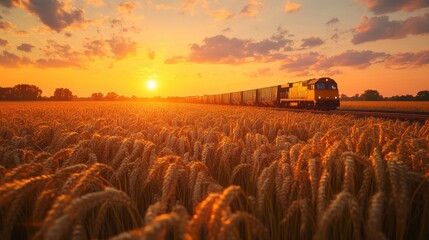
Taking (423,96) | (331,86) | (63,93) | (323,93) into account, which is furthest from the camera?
(63,93)

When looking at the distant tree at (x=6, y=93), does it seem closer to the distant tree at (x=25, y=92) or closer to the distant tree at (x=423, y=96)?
the distant tree at (x=25, y=92)

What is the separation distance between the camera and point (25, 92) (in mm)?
88000

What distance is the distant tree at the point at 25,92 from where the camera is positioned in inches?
3358

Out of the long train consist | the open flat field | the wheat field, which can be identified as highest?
the long train consist

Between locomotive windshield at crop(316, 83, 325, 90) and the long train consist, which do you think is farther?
locomotive windshield at crop(316, 83, 325, 90)

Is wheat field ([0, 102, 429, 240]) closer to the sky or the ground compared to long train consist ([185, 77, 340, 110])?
closer to the ground

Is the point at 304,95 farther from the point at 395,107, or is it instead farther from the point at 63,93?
the point at 63,93

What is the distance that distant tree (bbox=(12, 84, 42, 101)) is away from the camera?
85.3 metres

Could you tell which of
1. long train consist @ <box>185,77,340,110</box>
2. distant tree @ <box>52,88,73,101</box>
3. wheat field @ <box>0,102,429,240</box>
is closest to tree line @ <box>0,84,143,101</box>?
distant tree @ <box>52,88,73,101</box>

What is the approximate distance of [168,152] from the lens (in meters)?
2.95

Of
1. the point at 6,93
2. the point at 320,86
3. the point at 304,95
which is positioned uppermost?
the point at 6,93

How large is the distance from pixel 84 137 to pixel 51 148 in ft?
1.93

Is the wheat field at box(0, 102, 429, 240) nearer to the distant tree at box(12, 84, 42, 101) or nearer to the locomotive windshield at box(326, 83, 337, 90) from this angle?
the locomotive windshield at box(326, 83, 337, 90)

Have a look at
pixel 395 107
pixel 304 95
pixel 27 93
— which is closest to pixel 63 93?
pixel 27 93
